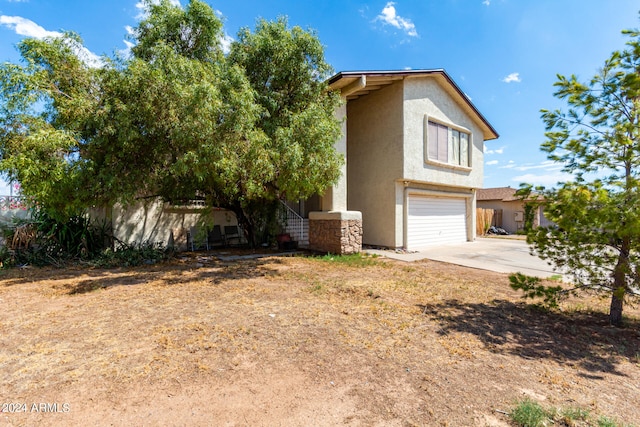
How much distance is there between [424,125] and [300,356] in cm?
1117

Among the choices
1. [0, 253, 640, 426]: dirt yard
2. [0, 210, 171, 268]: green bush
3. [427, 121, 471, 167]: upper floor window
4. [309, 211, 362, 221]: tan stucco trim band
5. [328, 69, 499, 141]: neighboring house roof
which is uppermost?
[328, 69, 499, 141]: neighboring house roof

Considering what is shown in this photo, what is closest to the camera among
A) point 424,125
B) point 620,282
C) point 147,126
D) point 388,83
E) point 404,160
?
point 620,282

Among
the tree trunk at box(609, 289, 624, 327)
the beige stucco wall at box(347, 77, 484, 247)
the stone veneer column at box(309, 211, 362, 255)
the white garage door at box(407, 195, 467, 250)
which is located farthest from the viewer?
the white garage door at box(407, 195, 467, 250)

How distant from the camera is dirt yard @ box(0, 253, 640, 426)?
240 centimetres

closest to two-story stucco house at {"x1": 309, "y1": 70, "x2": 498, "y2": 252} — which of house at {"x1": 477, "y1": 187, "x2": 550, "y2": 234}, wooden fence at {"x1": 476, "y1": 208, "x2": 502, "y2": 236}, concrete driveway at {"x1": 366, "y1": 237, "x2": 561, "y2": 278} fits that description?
concrete driveway at {"x1": 366, "y1": 237, "x2": 561, "y2": 278}

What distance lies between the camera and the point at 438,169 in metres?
12.7

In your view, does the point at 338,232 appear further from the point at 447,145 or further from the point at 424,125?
the point at 447,145

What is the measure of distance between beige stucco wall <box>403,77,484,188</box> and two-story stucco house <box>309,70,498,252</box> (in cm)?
4

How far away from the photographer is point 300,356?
3266 mm

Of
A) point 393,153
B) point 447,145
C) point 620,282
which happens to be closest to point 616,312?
point 620,282

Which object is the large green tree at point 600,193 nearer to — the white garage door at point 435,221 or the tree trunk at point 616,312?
the tree trunk at point 616,312

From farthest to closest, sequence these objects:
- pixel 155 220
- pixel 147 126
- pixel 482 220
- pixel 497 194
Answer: pixel 497 194
pixel 482 220
pixel 155 220
pixel 147 126

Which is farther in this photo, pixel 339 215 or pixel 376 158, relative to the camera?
pixel 376 158

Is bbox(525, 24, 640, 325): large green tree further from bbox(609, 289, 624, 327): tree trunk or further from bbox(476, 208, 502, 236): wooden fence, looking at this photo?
bbox(476, 208, 502, 236): wooden fence
